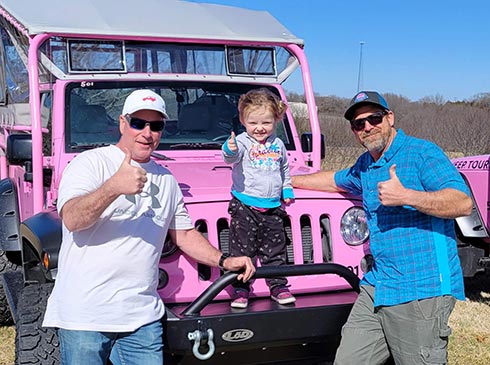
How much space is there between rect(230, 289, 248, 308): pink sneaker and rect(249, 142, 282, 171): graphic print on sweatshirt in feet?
2.24

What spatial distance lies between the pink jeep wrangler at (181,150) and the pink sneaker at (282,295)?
58mm

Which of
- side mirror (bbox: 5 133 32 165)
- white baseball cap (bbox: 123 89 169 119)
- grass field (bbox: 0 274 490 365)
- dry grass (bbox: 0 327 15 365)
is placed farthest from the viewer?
grass field (bbox: 0 274 490 365)

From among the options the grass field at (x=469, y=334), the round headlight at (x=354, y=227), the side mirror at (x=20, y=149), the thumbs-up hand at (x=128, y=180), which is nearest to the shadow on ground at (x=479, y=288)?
the grass field at (x=469, y=334)

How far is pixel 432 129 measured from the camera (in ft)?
54.6

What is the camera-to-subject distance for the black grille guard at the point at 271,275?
10.4ft

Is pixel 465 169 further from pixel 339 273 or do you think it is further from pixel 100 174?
pixel 100 174

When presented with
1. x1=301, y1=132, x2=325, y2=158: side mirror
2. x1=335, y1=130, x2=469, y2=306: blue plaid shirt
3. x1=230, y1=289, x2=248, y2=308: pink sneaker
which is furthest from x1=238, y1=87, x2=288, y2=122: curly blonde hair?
x1=301, y1=132, x2=325, y2=158: side mirror

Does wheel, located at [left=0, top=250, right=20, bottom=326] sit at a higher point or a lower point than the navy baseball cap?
lower

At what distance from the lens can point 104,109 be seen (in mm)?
4586

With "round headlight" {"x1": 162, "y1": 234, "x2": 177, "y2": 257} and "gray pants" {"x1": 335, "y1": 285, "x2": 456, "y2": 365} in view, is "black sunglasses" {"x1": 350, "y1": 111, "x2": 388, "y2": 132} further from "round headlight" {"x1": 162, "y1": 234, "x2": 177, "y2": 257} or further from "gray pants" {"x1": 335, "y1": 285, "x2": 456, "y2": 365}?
"round headlight" {"x1": 162, "y1": 234, "x2": 177, "y2": 257}

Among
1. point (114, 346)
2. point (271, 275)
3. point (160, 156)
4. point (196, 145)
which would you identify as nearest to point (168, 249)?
point (271, 275)

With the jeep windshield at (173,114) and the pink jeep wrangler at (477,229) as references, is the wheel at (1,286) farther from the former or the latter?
the pink jeep wrangler at (477,229)

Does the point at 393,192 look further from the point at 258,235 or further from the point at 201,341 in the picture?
the point at 201,341

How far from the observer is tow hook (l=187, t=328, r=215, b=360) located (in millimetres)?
3113
